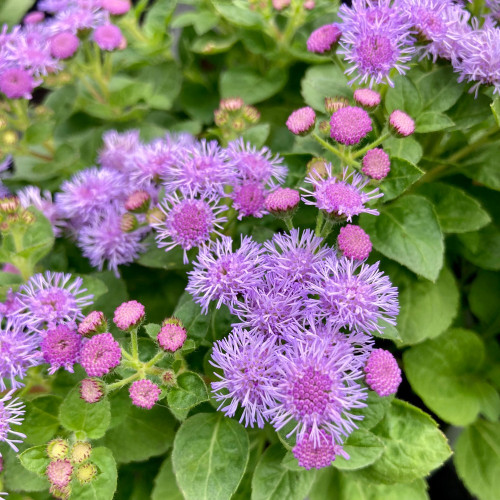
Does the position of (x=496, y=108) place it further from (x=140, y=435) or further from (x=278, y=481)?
(x=140, y=435)

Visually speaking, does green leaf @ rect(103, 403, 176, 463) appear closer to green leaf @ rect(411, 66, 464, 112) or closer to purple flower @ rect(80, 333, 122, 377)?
purple flower @ rect(80, 333, 122, 377)

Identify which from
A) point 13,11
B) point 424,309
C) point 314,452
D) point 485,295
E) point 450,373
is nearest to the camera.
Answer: point 314,452

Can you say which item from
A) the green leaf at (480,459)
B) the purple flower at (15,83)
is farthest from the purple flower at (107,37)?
the green leaf at (480,459)

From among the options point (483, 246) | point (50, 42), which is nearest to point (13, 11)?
point (50, 42)

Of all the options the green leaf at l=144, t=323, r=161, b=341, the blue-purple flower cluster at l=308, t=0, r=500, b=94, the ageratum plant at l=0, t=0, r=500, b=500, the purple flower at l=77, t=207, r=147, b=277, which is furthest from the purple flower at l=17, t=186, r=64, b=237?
the blue-purple flower cluster at l=308, t=0, r=500, b=94

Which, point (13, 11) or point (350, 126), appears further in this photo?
point (13, 11)

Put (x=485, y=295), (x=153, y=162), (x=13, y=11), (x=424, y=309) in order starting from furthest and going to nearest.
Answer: (x=13, y=11) → (x=485, y=295) → (x=424, y=309) → (x=153, y=162)
